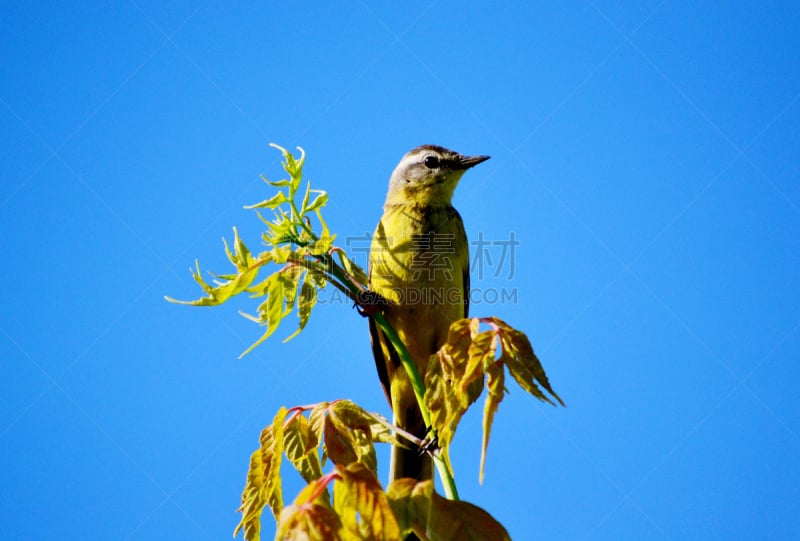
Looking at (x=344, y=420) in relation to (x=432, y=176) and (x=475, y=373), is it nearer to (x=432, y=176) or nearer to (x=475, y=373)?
(x=475, y=373)

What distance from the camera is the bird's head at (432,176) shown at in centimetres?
471

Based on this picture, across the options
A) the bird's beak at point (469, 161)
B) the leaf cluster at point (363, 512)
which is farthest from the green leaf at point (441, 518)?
the bird's beak at point (469, 161)

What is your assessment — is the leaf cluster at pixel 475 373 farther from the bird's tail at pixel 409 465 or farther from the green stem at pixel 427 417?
the bird's tail at pixel 409 465

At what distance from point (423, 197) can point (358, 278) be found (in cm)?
234

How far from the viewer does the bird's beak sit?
15.2 feet

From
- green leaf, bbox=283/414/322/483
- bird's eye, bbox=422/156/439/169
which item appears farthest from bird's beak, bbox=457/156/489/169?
green leaf, bbox=283/414/322/483

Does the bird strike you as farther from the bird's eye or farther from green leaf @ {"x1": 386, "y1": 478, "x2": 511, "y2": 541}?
green leaf @ {"x1": 386, "y1": 478, "x2": 511, "y2": 541}

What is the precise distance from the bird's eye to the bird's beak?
6.4 inches

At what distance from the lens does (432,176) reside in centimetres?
476

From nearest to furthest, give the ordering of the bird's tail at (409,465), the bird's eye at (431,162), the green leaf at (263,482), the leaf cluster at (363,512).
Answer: the leaf cluster at (363,512) < the green leaf at (263,482) < the bird's tail at (409,465) < the bird's eye at (431,162)

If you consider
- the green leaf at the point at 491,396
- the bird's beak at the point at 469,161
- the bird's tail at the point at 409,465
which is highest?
the bird's beak at the point at 469,161

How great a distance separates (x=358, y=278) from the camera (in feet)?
8.14

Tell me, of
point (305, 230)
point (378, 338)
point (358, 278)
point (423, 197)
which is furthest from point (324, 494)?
point (423, 197)

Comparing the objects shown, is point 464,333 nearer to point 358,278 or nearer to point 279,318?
point 279,318
